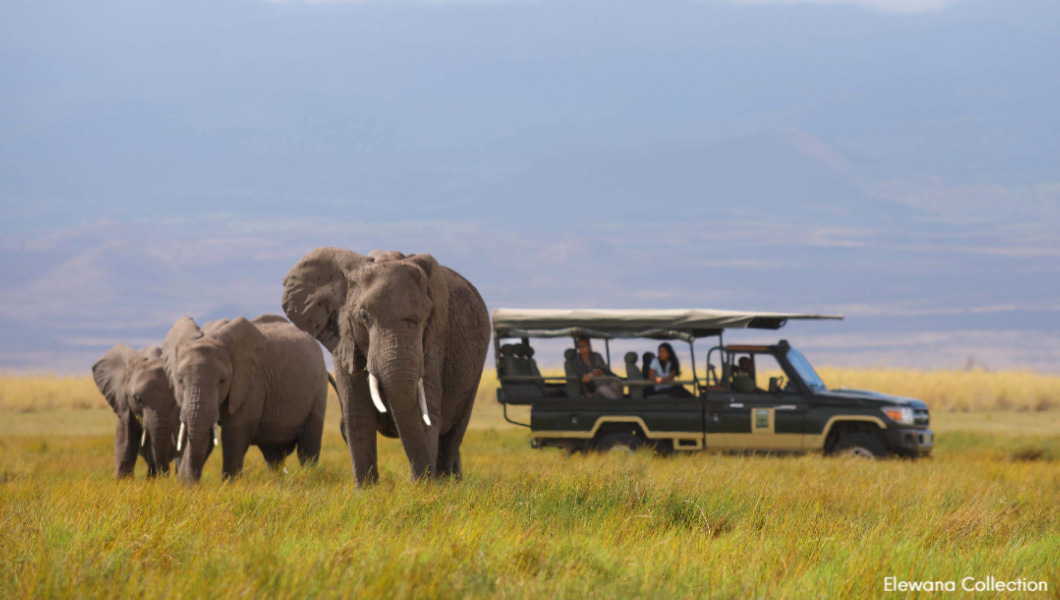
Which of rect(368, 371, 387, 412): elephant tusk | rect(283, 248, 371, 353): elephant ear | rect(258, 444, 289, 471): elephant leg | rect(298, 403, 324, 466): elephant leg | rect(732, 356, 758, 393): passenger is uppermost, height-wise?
rect(283, 248, 371, 353): elephant ear

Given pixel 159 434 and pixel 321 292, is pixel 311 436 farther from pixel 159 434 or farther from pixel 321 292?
pixel 321 292

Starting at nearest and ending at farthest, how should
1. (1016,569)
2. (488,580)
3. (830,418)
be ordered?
1. (488,580)
2. (1016,569)
3. (830,418)

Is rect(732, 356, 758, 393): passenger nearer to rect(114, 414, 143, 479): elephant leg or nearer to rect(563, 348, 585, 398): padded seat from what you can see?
rect(563, 348, 585, 398): padded seat

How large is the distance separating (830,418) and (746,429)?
1.26 meters

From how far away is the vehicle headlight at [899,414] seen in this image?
16391 mm

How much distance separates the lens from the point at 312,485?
36.1ft

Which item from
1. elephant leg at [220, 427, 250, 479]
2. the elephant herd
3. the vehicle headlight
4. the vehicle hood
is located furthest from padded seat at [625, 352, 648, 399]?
elephant leg at [220, 427, 250, 479]

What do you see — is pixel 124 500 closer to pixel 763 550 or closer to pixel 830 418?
pixel 763 550

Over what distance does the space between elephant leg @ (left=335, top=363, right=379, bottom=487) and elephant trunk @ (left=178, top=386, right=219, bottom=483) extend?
261 centimetres

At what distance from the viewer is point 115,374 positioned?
14.5 metres

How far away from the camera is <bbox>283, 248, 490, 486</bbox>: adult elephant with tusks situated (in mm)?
9062

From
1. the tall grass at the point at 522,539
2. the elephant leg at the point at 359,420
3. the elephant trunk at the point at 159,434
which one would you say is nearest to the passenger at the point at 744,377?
the tall grass at the point at 522,539

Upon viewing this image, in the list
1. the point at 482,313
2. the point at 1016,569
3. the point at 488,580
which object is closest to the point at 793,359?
the point at 482,313

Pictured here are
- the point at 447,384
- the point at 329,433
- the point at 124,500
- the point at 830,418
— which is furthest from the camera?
the point at 329,433
